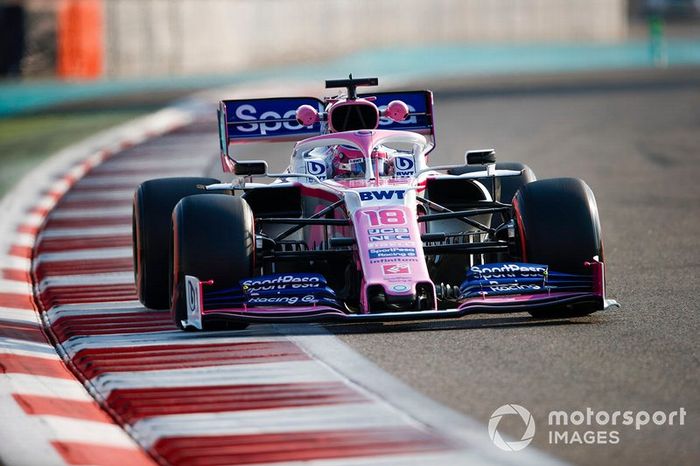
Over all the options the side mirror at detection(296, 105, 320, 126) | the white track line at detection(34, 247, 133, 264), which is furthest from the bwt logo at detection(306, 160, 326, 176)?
the white track line at detection(34, 247, 133, 264)

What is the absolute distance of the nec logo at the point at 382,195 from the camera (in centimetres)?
939

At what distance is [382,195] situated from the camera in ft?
30.9

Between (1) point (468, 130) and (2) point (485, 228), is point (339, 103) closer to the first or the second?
(2) point (485, 228)

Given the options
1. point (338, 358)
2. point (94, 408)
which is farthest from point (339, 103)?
point (94, 408)

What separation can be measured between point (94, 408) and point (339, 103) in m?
3.78

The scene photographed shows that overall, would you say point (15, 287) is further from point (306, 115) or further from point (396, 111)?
point (396, 111)

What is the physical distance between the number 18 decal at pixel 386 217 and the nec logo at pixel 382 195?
0.13 m

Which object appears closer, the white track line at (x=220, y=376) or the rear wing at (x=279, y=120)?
the white track line at (x=220, y=376)

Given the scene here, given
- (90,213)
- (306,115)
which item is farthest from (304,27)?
(306,115)

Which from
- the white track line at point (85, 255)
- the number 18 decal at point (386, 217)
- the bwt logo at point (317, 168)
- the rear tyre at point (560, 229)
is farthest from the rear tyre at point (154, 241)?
the white track line at point (85, 255)

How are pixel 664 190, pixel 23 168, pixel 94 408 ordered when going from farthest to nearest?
pixel 23 168 → pixel 664 190 → pixel 94 408

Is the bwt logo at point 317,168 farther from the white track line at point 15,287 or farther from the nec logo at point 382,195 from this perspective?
the white track line at point 15,287

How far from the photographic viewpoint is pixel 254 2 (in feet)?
139

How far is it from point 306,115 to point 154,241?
143cm
